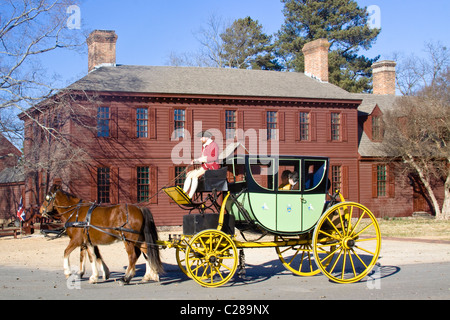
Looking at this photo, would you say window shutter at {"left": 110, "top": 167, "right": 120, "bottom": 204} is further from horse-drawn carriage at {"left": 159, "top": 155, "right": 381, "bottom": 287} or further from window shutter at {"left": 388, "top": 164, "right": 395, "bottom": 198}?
window shutter at {"left": 388, "top": 164, "right": 395, "bottom": 198}

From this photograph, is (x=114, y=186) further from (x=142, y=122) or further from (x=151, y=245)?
(x=151, y=245)

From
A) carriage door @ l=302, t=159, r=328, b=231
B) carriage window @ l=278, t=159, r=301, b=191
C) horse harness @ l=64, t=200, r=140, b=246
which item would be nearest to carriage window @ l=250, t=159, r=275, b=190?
carriage window @ l=278, t=159, r=301, b=191

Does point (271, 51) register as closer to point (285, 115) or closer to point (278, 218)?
point (285, 115)

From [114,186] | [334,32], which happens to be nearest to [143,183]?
[114,186]

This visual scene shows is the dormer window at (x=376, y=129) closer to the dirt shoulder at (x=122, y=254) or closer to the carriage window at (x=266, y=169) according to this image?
the dirt shoulder at (x=122, y=254)

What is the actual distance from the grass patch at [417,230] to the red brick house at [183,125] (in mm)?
2388

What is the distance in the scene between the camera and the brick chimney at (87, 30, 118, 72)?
96.6ft

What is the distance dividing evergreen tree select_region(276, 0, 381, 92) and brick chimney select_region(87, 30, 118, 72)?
24.7 m

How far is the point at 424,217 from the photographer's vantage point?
31844 mm

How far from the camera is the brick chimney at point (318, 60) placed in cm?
3303

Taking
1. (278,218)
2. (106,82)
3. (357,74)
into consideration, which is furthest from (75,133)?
(357,74)

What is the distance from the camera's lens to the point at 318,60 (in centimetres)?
3325

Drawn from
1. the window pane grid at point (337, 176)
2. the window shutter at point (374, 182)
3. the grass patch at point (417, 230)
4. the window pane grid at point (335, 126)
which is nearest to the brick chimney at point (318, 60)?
the window pane grid at point (335, 126)

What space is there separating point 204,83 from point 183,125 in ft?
10.1
